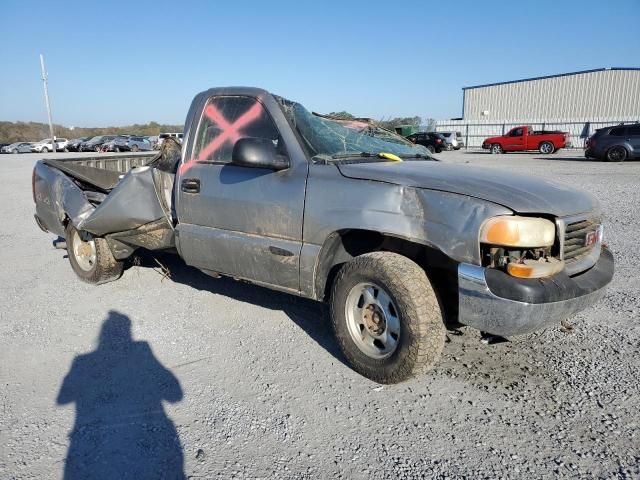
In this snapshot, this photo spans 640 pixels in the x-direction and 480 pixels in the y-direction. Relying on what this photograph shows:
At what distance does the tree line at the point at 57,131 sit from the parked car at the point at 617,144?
6086 cm

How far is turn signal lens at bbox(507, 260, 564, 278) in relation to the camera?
273cm

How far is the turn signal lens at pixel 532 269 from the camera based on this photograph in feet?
8.97

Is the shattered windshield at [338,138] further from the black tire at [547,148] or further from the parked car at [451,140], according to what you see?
the parked car at [451,140]

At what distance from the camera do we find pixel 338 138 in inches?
152

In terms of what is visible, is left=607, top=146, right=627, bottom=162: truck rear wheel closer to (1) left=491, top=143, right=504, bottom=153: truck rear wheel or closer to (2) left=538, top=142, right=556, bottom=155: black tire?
(2) left=538, top=142, right=556, bottom=155: black tire

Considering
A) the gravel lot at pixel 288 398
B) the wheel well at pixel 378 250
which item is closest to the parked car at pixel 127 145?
the gravel lot at pixel 288 398

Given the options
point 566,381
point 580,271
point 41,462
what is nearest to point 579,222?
point 580,271

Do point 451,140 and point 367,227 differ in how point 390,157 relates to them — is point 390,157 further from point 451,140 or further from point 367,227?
point 451,140

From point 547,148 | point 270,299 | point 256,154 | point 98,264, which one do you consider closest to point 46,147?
point 547,148

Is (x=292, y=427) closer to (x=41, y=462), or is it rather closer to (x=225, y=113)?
(x=41, y=462)

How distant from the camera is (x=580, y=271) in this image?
3.10 m

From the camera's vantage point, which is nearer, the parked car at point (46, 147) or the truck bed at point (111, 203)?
the truck bed at point (111, 203)

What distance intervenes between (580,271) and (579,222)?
0.32 meters

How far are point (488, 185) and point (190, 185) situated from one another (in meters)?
2.42
